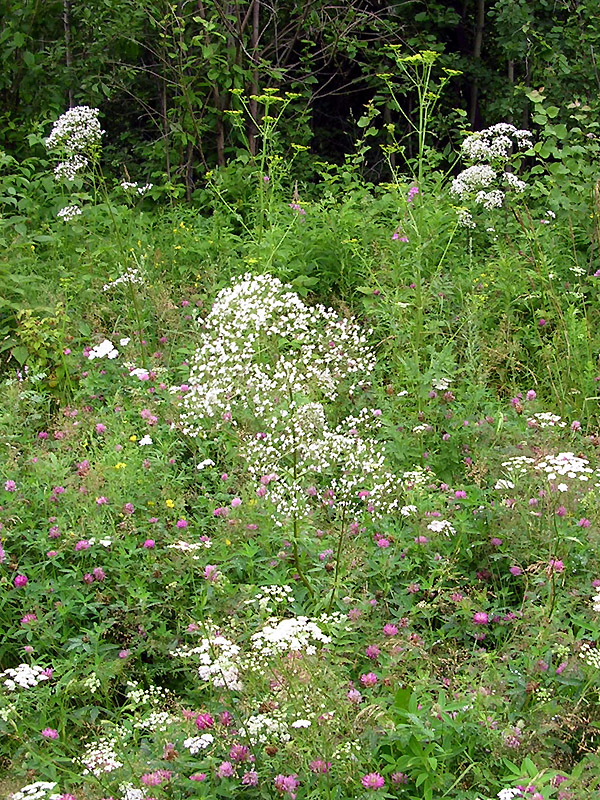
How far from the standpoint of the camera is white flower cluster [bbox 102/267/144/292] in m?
4.50

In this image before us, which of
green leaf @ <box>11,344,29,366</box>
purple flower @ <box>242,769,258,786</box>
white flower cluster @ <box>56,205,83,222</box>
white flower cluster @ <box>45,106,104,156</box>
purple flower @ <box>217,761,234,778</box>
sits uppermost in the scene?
white flower cluster @ <box>45,106,104,156</box>

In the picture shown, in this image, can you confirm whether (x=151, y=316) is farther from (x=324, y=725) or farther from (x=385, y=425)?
(x=324, y=725)

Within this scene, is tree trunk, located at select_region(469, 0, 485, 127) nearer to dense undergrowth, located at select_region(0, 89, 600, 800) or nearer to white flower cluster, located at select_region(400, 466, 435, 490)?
dense undergrowth, located at select_region(0, 89, 600, 800)

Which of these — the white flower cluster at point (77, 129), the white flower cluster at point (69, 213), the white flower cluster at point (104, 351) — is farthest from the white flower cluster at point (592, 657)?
the white flower cluster at point (69, 213)

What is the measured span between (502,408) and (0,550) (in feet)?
6.86

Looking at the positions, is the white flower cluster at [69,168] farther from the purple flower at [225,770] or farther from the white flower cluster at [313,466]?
the purple flower at [225,770]

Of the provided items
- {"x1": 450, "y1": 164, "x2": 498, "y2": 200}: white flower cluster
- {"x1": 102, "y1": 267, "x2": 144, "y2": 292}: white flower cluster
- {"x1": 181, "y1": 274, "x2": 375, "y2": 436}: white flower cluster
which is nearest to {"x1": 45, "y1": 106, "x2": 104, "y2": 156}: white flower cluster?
{"x1": 102, "y1": 267, "x2": 144, "y2": 292}: white flower cluster

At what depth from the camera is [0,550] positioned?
116 inches

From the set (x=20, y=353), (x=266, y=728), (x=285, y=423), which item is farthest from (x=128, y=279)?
(x=266, y=728)

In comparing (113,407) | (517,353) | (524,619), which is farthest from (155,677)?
(517,353)

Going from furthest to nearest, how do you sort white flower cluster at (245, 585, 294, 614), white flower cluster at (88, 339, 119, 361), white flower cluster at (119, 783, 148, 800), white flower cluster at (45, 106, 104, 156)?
white flower cluster at (45, 106, 104, 156) < white flower cluster at (88, 339, 119, 361) < white flower cluster at (245, 585, 294, 614) < white flower cluster at (119, 783, 148, 800)

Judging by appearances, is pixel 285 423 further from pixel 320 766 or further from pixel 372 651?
pixel 320 766

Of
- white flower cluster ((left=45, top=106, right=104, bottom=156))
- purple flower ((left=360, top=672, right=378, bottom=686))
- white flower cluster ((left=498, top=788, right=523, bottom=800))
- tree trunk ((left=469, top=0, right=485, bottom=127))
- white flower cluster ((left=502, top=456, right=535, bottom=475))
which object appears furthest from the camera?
tree trunk ((left=469, top=0, right=485, bottom=127))

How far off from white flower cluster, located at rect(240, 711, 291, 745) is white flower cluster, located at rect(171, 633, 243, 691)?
101 mm
